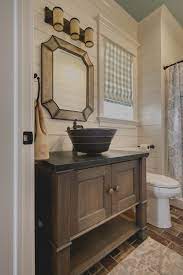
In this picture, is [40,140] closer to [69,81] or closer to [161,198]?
[69,81]

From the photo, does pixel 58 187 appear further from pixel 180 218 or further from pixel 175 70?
pixel 175 70

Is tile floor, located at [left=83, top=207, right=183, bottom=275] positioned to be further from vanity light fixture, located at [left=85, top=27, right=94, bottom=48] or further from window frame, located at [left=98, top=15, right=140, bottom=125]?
vanity light fixture, located at [left=85, top=27, right=94, bottom=48]

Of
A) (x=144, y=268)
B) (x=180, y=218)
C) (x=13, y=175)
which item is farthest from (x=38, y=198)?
(x=180, y=218)

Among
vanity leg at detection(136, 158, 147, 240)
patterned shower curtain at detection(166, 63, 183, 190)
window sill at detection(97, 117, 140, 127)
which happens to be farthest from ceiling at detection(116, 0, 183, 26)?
vanity leg at detection(136, 158, 147, 240)

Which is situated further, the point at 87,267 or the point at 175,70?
the point at 175,70

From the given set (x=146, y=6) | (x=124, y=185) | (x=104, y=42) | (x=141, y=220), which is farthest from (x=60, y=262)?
(x=146, y=6)

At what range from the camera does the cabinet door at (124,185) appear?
4.23ft

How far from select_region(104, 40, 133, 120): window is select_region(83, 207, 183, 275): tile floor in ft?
4.55

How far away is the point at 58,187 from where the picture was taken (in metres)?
0.94

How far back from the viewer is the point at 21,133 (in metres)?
0.77

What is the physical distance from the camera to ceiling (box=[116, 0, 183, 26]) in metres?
2.21

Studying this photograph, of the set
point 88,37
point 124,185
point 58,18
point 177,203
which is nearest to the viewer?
point 124,185

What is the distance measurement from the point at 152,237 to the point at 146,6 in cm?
292
